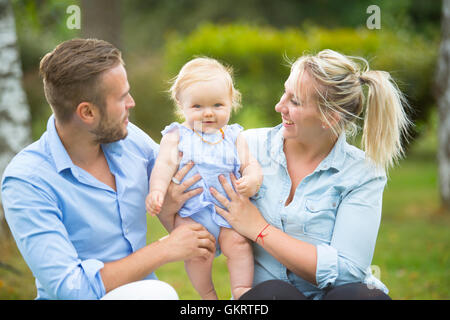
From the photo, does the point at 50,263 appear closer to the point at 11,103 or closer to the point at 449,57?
the point at 11,103

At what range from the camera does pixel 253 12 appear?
19.5 meters

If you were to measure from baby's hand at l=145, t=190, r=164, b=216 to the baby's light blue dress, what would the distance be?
20cm

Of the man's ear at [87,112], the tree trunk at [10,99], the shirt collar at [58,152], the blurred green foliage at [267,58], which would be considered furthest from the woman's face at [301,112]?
the blurred green foliage at [267,58]

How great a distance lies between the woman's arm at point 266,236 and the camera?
2.35 metres

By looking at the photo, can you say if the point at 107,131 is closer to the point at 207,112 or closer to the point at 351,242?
the point at 207,112

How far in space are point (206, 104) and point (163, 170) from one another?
35 cm

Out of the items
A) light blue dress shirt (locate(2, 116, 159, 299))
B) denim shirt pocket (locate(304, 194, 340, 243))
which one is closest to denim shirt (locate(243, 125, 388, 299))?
denim shirt pocket (locate(304, 194, 340, 243))

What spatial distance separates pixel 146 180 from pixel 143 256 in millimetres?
404

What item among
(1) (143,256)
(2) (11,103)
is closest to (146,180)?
(1) (143,256)

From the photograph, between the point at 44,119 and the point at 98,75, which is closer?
the point at 98,75

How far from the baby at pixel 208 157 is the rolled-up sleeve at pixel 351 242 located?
35cm

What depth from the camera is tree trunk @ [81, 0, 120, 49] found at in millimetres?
7223

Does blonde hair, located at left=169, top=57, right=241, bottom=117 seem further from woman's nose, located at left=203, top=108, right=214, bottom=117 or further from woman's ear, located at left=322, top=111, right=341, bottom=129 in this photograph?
woman's ear, located at left=322, top=111, right=341, bottom=129

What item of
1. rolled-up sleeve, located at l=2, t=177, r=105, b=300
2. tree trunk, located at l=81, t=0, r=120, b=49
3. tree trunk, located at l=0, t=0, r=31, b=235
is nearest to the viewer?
rolled-up sleeve, located at l=2, t=177, r=105, b=300
